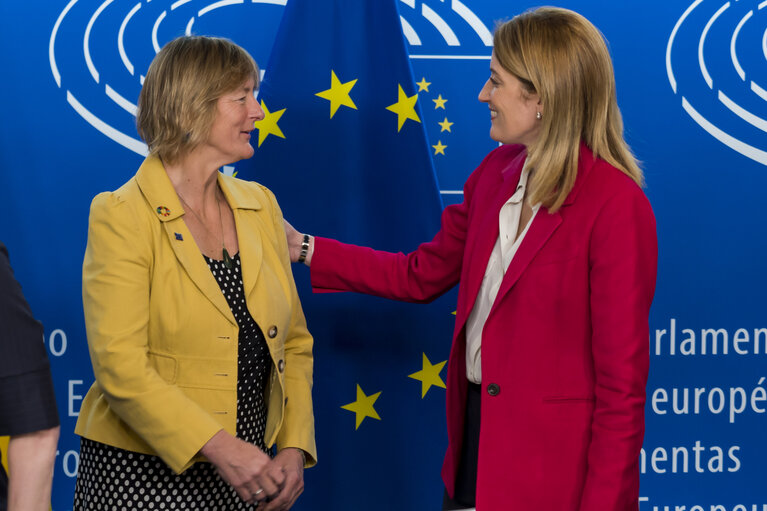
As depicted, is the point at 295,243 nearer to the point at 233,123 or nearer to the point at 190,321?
the point at 233,123

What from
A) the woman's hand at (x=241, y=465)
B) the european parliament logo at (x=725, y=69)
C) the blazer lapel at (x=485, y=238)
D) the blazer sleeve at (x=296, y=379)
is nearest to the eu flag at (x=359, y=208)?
the blazer sleeve at (x=296, y=379)

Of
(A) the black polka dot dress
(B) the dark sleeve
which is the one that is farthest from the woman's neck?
(B) the dark sleeve

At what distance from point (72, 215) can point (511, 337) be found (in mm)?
1682

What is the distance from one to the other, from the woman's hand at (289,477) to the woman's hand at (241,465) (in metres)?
0.06

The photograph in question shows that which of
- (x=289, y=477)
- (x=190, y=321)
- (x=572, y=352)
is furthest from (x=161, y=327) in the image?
(x=572, y=352)

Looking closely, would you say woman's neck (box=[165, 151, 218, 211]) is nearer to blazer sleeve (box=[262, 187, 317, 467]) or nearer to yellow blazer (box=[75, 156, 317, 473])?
yellow blazer (box=[75, 156, 317, 473])

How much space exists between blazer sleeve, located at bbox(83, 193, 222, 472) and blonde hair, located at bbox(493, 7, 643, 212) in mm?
775

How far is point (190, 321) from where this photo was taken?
163cm

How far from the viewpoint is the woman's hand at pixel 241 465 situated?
160cm

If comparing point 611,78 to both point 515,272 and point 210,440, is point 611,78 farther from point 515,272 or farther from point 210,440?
point 210,440

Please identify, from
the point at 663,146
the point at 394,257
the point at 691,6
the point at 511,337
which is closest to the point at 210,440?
the point at 511,337

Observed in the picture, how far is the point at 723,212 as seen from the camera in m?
3.04

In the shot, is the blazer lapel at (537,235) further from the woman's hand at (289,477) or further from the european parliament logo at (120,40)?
the european parliament logo at (120,40)

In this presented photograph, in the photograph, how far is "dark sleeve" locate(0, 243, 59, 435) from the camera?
3.39 ft
